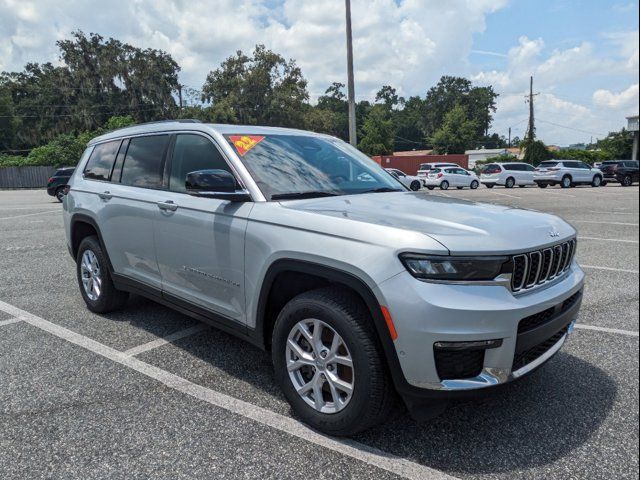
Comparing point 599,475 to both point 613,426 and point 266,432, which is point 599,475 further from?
point 266,432

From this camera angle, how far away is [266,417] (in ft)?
9.52

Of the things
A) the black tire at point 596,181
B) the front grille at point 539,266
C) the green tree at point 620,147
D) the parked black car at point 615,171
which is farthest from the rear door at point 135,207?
the green tree at point 620,147

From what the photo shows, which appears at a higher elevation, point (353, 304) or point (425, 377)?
point (353, 304)

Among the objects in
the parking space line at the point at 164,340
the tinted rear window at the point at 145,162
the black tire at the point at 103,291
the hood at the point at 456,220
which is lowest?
the parking space line at the point at 164,340

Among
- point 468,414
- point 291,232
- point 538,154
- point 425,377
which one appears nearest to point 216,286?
point 291,232

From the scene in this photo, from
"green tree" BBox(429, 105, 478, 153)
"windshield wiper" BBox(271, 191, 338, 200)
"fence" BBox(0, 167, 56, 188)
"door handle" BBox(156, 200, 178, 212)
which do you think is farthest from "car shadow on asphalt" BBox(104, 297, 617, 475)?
"green tree" BBox(429, 105, 478, 153)

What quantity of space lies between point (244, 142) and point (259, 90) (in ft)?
165

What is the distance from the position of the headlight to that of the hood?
0.15ft

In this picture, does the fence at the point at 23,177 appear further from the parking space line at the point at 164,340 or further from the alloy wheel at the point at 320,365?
the alloy wheel at the point at 320,365

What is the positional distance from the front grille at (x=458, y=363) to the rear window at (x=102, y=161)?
374cm

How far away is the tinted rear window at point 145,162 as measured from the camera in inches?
158

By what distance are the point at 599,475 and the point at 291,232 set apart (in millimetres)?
1979

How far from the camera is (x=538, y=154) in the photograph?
1853 inches

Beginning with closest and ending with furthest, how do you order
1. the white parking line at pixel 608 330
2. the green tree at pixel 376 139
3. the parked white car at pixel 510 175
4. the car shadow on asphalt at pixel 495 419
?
the car shadow on asphalt at pixel 495 419, the white parking line at pixel 608 330, the parked white car at pixel 510 175, the green tree at pixel 376 139
